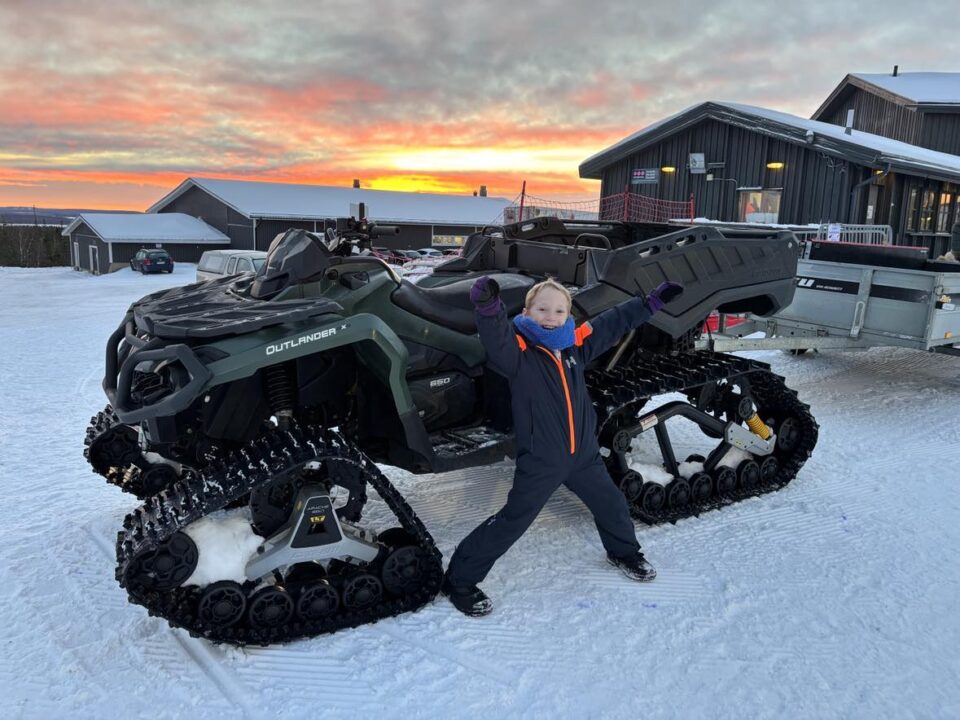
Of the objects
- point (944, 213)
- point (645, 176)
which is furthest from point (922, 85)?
point (645, 176)

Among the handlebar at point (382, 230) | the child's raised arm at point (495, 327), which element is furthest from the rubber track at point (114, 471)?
the child's raised arm at point (495, 327)

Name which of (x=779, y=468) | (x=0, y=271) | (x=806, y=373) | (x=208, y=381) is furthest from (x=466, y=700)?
(x=0, y=271)

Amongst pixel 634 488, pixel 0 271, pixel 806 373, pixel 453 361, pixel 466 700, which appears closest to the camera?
pixel 466 700

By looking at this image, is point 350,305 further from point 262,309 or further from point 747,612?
point 747,612

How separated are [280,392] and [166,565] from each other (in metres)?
0.91

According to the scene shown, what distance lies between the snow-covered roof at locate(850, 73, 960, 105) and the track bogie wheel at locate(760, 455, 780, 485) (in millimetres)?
25190

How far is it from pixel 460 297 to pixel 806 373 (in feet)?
19.5

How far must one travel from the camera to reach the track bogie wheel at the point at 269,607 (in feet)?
10.2

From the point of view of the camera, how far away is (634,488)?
4.30 meters

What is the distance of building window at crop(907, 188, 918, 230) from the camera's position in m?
17.9

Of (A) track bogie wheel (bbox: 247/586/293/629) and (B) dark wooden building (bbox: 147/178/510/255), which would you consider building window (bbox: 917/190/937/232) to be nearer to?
(B) dark wooden building (bbox: 147/178/510/255)

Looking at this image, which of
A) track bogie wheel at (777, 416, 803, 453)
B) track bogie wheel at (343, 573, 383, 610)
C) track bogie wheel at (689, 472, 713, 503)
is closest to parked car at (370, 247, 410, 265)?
track bogie wheel at (343, 573, 383, 610)

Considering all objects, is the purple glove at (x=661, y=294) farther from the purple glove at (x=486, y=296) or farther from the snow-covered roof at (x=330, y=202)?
the snow-covered roof at (x=330, y=202)

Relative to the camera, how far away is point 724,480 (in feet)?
15.5
